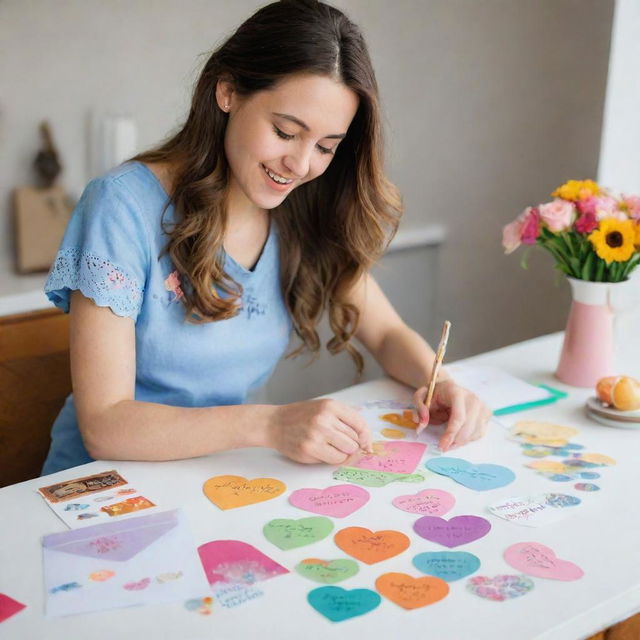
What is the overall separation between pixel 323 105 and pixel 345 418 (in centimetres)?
52

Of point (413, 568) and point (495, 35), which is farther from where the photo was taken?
point (495, 35)

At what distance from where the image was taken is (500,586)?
1056mm

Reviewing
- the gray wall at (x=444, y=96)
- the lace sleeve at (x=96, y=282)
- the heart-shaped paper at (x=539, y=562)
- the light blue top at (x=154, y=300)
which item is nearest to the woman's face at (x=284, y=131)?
the light blue top at (x=154, y=300)

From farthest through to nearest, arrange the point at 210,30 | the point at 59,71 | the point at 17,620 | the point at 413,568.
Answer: the point at 210,30, the point at 59,71, the point at 413,568, the point at 17,620

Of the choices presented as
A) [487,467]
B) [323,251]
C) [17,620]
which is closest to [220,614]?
[17,620]

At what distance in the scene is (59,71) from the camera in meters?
2.61

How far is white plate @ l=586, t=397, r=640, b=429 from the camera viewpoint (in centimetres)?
156

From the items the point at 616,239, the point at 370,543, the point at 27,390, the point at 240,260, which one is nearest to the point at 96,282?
the point at 240,260

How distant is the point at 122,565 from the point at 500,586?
462 millimetres

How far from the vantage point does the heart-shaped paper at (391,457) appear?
54.5 inches

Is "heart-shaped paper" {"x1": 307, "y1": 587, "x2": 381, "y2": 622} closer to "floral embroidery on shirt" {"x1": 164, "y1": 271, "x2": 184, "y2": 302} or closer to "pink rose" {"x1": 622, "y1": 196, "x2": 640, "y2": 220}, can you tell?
"floral embroidery on shirt" {"x1": 164, "y1": 271, "x2": 184, "y2": 302}

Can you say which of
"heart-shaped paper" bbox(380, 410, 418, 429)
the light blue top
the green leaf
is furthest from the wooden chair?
the green leaf

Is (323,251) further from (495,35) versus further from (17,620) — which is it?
(495,35)

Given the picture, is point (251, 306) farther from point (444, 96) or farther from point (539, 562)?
point (444, 96)
